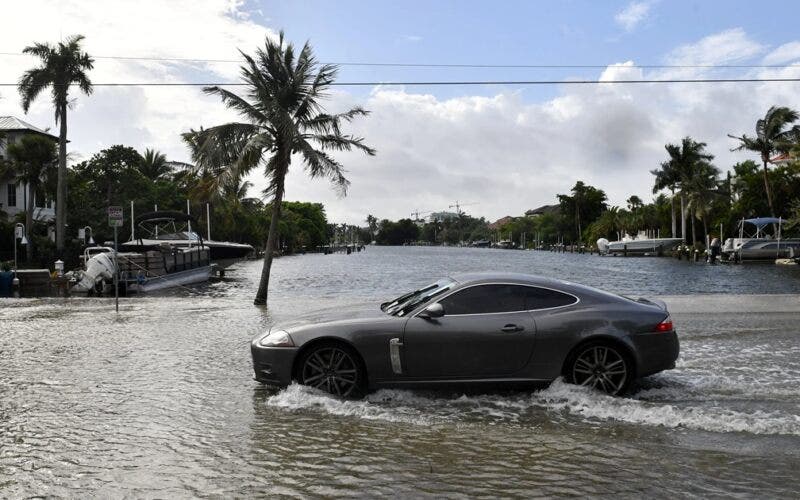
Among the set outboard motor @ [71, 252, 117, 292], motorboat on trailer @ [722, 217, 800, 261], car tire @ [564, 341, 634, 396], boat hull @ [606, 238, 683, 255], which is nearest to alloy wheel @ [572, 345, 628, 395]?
car tire @ [564, 341, 634, 396]

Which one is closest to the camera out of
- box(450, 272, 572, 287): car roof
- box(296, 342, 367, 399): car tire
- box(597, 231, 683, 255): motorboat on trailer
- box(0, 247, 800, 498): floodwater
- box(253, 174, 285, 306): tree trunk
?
box(0, 247, 800, 498): floodwater

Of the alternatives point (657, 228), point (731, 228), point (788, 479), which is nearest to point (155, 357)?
→ point (788, 479)

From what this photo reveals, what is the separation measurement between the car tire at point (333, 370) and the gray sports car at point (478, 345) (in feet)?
0.04

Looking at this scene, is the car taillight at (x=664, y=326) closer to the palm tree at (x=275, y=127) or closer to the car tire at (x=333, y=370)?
the car tire at (x=333, y=370)

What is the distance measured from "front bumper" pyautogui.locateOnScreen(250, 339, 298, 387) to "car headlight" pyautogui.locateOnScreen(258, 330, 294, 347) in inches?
1.7

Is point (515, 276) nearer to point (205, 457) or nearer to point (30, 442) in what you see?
point (205, 457)

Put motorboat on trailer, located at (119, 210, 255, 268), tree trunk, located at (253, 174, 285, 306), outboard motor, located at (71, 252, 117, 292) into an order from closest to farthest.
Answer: tree trunk, located at (253, 174, 285, 306) < outboard motor, located at (71, 252, 117, 292) < motorboat on trailer, located at (119, 210, 255, 268)

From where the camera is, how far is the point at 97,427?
645 cm

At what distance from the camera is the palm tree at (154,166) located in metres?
73.2

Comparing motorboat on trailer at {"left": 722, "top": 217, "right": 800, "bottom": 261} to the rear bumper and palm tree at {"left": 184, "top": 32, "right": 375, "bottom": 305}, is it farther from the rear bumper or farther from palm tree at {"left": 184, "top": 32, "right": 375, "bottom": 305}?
the rear bumper

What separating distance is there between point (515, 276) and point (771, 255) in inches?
2380

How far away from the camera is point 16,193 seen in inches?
2217

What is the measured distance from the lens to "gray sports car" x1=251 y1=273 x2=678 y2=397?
732 centimetres

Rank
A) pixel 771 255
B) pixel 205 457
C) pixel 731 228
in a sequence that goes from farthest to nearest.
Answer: pixel 731 228
pixel 771 255
pixel 205 457
